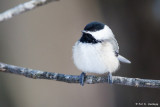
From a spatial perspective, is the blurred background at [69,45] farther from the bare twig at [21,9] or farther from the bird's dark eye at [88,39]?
the bare twig at [21,9]

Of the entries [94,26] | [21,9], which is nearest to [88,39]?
[94,26]

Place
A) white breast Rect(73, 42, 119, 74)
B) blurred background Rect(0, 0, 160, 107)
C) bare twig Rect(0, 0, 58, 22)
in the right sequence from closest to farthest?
bare twig Rect(0, 0, 58, 22) → white breast Rect(73, 42, 119, 74) → blurred background Rect(0, 0, 160, 107)

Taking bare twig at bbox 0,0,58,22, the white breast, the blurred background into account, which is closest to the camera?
bare twig at bbox 0,0,58,22

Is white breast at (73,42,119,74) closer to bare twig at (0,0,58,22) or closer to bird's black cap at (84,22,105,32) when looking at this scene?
bird's black cap at (84,22,105,32)

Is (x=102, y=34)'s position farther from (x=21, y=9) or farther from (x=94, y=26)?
(x=21, y=9)

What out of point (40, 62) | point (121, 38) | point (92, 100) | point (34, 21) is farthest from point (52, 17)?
point (92, 100)

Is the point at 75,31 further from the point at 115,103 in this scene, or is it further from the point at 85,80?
the point at 85,80

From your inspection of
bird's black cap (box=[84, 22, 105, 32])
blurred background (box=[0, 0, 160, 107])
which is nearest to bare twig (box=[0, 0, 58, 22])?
bird's black cap (box=[84, 22, 105, 32])

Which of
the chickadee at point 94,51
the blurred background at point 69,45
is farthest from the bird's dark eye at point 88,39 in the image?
the blurred background at point 69,45
